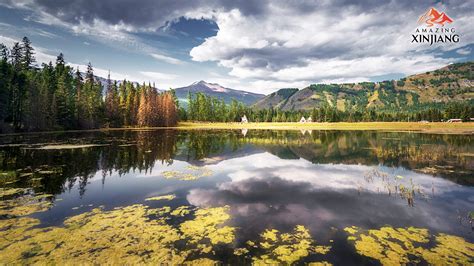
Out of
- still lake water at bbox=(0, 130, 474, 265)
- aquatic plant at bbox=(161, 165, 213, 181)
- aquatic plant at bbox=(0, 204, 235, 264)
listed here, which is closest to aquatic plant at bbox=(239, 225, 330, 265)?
still lake water at bbox=(0, 130, 474, 265)

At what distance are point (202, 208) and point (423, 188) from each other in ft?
58.4

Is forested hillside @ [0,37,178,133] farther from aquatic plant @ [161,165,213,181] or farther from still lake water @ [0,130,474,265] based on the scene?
aquatic plant @ [161,165,213,181]

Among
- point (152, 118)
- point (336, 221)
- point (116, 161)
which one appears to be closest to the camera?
point (336, 221)

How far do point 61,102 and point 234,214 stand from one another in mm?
89332

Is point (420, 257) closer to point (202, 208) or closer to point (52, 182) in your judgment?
point (202, 208)

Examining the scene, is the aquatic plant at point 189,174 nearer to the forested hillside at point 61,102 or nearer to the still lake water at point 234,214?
the still lake water at point 234,214

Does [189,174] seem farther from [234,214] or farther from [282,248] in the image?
[282,248]

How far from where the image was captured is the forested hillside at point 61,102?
7225 centimetres

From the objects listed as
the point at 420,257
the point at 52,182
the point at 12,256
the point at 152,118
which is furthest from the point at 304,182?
the point at 152,118

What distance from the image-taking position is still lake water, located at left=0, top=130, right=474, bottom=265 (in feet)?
33.0

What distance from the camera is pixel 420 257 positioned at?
9.72m

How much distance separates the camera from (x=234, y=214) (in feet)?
47.6

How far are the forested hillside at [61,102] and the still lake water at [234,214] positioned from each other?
5792cm

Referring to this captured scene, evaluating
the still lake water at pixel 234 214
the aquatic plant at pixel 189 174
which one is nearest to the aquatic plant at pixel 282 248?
the still lake water at pixel 234 214
